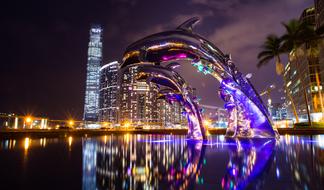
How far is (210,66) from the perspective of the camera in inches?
528

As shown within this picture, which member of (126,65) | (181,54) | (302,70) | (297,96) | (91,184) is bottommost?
(91,184)

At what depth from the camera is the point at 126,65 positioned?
36.2 ft

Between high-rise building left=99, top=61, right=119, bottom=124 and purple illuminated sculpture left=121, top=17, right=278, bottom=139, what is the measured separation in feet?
483

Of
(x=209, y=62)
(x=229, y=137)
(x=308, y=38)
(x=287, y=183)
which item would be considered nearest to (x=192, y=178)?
(x=287, y=183)

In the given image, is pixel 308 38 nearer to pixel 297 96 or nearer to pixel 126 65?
pixel 126 65

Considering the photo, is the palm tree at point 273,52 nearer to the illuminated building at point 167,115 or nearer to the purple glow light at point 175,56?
the purple glow light at point 175,56

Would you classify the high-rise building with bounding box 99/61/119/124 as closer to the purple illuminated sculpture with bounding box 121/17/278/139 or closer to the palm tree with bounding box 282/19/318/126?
the palm tree with bounding box 282/19/318/126

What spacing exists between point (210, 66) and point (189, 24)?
2.62m

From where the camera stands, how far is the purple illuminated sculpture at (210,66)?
10.9 m

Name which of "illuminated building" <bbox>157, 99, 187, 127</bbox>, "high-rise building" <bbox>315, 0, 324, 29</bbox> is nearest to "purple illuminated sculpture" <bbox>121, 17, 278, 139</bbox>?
"high-rise building" <bbox>315, 0, 324, 29</bbox>

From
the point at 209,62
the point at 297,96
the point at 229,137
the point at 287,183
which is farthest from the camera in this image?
the point at 297,96

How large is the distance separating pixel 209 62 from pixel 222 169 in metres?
8.04

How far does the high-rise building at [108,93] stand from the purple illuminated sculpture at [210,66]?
147319mm

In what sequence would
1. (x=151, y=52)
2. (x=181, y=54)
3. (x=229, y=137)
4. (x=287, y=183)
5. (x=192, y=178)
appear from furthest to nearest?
1. (x=229, y=137)
2. (x=181, y=54)
3. (x=151, y=52)
4. (x=192, y=178)
5. (x=287, y=183)
